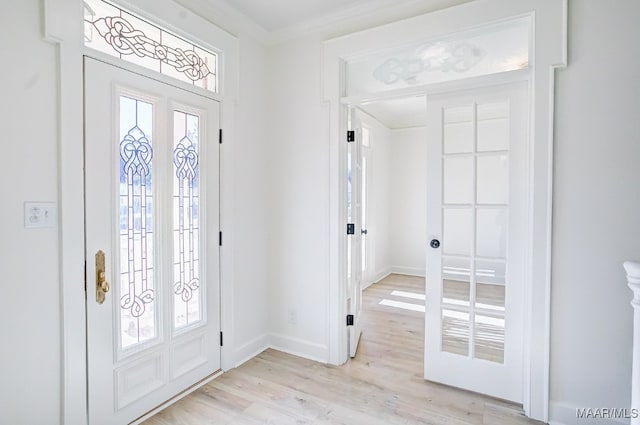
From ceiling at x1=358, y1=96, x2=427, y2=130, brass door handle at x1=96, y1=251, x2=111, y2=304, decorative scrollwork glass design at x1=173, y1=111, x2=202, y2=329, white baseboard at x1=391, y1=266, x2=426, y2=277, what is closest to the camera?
brass door handle at x1=96, y1=251, x2=111, y2=304

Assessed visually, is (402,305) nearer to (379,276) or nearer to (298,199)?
(379,276)

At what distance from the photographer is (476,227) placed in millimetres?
2285

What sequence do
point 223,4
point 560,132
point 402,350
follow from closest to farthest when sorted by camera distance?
point 560,132
point 223,4
point 402,350

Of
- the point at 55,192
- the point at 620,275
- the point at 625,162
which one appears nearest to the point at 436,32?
the point at 625,162

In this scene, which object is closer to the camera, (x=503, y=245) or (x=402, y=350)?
(x=503, y=245)

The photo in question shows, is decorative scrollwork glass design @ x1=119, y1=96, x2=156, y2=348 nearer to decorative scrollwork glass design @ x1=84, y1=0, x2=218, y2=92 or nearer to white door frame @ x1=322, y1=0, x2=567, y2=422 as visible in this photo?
decorative scrollwork glass design @ x1=84, y1=0, x2=218, y2=92

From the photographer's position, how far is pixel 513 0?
6.82 feet

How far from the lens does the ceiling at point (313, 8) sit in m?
2.42

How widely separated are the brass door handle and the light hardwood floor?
2.81 ft

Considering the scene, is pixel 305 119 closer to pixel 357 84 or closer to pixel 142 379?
pixel 357 84

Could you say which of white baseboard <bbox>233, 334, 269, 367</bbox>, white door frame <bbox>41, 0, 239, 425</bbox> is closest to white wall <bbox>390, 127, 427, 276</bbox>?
white baseboard <bbox>233, 334, 269, 367</bbox>

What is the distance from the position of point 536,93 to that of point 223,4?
7.56 feet

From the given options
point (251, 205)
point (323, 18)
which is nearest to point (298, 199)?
point (251, 205)

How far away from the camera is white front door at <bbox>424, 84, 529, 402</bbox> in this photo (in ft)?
7.14
